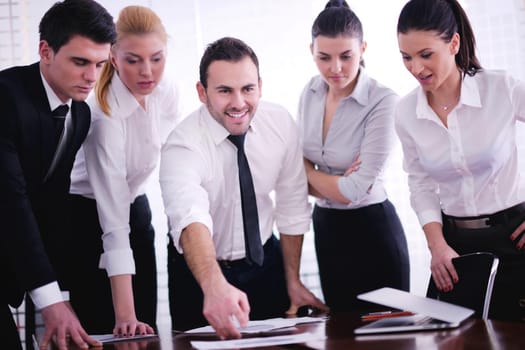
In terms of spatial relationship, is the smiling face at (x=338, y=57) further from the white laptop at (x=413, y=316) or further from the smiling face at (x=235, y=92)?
the white laptop at (x=413, y=316)

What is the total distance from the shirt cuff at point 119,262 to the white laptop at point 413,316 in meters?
0.87

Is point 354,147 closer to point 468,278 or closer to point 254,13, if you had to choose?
point 468,278

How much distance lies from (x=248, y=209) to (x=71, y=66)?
74 cm

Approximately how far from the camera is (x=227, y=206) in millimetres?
2453

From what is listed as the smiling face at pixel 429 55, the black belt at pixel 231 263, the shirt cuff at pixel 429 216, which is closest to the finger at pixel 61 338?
the black belt at pixel 231 263

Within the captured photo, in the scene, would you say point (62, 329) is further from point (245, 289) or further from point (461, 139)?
point (461, 139)

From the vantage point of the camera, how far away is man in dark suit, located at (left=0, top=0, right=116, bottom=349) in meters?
2.00

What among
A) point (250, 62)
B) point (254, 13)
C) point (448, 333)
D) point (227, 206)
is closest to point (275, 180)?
point (227, 206)

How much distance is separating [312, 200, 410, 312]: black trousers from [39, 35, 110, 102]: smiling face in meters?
1.10

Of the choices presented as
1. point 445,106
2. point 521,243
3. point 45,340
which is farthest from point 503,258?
point 45,340

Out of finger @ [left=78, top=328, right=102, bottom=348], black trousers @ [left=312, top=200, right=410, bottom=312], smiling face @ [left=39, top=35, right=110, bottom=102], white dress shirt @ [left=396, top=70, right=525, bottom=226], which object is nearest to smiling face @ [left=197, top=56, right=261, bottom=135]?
smiling face @ [left=39, top=35, right=110, bottom=102]

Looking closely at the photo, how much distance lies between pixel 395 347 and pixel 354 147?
137cm

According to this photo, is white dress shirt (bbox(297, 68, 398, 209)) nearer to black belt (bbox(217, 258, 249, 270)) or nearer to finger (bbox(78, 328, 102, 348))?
black belt (bbox(217, 258, 249, 270))

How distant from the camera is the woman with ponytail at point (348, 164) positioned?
8.52 feet
